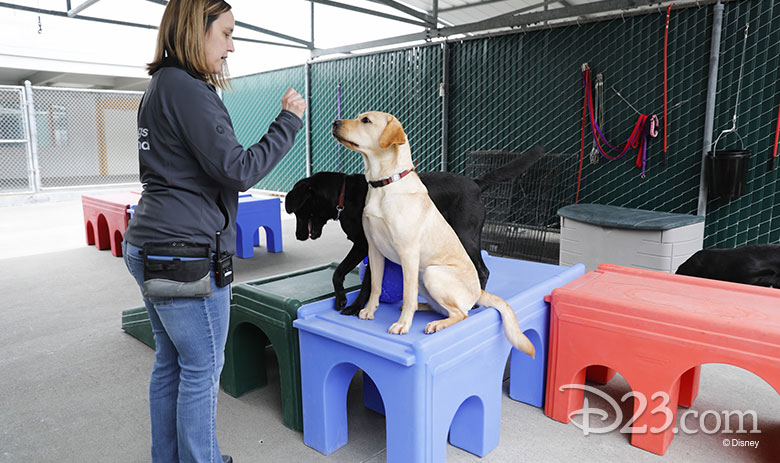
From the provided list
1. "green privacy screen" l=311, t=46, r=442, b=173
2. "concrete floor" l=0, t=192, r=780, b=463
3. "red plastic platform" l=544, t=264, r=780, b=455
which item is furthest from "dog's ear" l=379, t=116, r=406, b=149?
"green privacy screen" l=311, t=46, r=442, b=173

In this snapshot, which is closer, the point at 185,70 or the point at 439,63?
the point at 185,70

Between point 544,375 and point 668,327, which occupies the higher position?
point 668,327

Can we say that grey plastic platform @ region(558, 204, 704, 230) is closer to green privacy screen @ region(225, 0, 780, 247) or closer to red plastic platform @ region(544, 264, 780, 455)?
green privacy screen @ region(225, 0, 780, 247)

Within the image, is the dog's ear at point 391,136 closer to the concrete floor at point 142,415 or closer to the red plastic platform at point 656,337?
the red plastic platform at point 656,337

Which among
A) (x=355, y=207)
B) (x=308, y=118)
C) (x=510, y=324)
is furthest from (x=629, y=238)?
(x=308, y=118)

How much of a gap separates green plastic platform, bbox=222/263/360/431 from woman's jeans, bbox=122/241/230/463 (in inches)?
19.0

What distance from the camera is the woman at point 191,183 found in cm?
122

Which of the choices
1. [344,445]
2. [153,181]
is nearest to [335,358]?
[344,445]

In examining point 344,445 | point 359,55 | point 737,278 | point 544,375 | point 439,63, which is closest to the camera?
point 344,445

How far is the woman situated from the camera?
1.22 meters

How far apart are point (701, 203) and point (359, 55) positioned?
15.6 ft

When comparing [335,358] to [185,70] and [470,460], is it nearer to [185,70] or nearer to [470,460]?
[470,460]

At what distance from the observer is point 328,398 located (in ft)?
5.88

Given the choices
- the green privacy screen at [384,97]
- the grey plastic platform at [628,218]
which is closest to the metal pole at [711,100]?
the grey plastic platform at [628,218]
